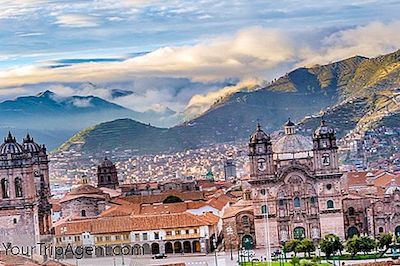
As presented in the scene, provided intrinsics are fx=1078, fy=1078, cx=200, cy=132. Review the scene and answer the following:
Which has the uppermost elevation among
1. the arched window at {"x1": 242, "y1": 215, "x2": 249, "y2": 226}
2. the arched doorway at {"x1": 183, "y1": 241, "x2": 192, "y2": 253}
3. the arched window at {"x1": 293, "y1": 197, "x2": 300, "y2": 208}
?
the arched window at {"x1": 293, "y1": 197, "x2": 300, "y2": 208}

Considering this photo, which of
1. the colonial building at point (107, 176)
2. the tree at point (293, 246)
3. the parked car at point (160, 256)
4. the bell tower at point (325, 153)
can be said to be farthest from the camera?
the colonial building at point (107, 176)

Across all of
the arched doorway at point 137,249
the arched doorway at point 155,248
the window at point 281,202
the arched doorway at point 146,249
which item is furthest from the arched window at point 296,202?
the arched doorway at point 137,249

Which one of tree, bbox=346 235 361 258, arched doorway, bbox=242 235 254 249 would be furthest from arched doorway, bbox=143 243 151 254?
tree, bbox=346 235 361 258

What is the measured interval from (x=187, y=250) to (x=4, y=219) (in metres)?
8.07

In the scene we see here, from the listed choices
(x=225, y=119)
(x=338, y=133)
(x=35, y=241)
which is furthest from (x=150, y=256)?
(x=225, y=119)

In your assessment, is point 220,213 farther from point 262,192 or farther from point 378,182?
point 378,182

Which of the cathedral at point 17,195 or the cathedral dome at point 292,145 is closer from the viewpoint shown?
the cathedral at point 17,195

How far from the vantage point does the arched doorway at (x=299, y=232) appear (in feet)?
131

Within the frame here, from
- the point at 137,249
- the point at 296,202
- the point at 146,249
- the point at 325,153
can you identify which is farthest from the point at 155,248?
the point at 325,153

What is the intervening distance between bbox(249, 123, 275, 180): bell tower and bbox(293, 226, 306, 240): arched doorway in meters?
2.32

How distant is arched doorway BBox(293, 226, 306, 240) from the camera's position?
40062 mm

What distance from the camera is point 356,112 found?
102 metres

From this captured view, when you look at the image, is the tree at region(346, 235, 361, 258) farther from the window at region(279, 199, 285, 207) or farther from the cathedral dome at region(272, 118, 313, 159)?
the cathedral dome at region(272, 118, 313, 159)

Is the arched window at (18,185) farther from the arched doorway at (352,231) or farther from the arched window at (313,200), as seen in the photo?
the arched doorway at (352,231)
